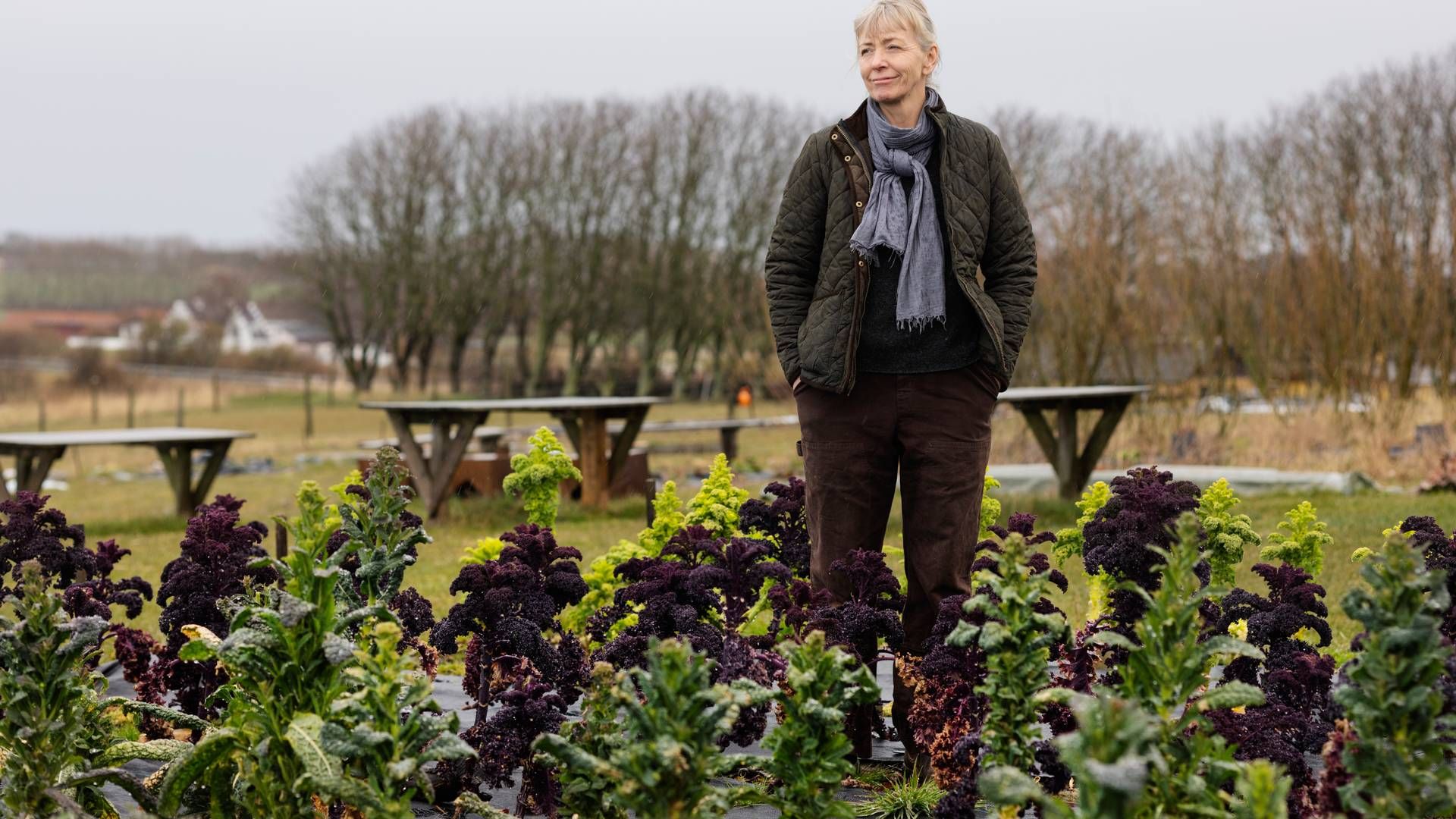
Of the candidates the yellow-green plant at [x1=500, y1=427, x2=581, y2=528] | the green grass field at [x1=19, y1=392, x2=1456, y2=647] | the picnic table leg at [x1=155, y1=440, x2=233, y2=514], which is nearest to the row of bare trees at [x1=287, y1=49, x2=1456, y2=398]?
the green grass field at [x1=19, y1=392, x2=1456, y2=647]

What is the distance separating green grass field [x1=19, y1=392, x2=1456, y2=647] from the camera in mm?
7730

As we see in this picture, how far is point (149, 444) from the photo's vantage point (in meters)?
10.7

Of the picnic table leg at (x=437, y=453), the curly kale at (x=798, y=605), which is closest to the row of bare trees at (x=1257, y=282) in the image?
the picnic table leg at (x=437, y=453)

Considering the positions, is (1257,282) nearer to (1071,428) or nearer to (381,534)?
(1071,428)

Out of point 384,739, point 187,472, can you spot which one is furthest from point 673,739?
point 187,472

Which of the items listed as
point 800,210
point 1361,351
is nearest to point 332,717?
point 800,210

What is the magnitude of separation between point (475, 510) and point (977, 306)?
804 cm

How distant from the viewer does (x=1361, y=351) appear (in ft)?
45.3

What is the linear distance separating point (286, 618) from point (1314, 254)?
45.2 feet

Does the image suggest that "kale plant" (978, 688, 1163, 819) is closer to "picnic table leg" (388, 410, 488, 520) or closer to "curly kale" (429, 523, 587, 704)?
"curly kale" (429, 523, 587, 704)

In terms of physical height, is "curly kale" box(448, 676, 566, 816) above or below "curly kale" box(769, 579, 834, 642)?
below

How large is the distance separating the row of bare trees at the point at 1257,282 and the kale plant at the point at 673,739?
12721 millimetres

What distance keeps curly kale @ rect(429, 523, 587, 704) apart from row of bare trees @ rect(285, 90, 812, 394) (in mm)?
38623

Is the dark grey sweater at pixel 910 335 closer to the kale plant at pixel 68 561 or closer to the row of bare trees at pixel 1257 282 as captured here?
the kale plant at pixel 68 561
